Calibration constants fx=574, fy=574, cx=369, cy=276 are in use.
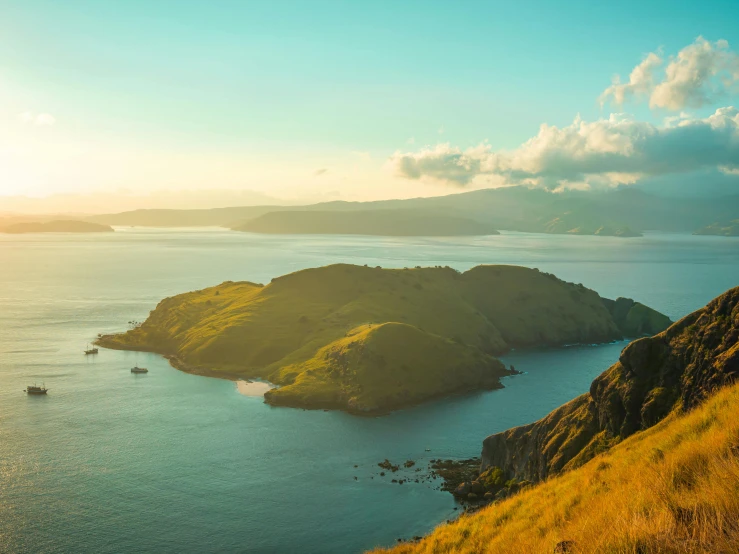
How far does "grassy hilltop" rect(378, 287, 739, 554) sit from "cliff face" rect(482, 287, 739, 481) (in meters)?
0.11

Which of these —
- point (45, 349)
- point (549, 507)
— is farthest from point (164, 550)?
point (45, 349)

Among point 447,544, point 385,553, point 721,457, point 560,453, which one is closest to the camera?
point 721,457

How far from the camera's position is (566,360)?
179 metres

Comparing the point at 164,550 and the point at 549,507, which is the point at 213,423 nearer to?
the point at 164,550

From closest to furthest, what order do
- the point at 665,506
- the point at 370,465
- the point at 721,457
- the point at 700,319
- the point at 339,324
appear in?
the point at 665,506, the point at 721,457, the point at 700,319, the point at 370,465, the point at 339,324

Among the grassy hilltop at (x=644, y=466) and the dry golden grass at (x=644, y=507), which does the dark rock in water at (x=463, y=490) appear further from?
the dry golden grass at (x=644, y=507)

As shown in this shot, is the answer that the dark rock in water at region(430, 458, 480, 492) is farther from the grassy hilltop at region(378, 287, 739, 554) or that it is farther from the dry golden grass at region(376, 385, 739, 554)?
the dry golden grass at region(376, 385, 739, 554)

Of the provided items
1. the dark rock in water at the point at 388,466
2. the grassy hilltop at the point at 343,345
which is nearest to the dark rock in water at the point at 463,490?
the dark rock in water at the point at 388,466

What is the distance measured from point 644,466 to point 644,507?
241 inches

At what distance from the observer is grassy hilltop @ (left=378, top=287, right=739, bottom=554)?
55.2 feet

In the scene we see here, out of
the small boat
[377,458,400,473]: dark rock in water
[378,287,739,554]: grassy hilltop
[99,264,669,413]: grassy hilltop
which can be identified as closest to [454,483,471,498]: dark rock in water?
[377,458,400,473]: dark rock in water

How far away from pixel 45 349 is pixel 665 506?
198m

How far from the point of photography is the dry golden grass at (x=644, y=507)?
1619 cm

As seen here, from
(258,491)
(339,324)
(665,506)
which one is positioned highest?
(665,506)
